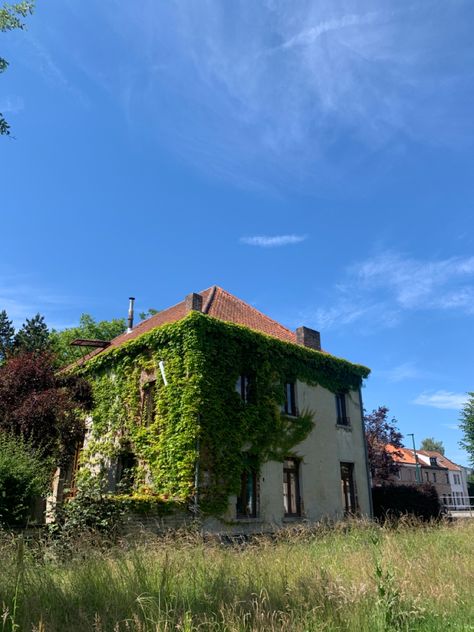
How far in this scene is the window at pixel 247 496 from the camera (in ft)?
53.6

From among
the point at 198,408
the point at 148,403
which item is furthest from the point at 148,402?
the point at 198,408

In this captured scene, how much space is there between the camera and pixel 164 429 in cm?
1634

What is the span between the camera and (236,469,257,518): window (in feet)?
53.6

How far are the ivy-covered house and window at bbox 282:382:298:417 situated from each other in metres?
0.04

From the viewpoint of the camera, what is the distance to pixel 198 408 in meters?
15.6

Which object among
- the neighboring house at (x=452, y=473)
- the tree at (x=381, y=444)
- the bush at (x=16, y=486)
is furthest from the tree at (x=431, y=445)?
the bush at (x=16, y=486)

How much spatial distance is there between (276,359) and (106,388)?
732cm

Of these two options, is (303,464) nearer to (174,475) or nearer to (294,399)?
(294,399)

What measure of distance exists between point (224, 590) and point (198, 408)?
10743mm

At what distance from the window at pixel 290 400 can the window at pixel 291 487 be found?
186cm

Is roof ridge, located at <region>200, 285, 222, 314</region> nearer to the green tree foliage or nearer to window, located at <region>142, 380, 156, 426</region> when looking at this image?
window, located at <region>142, 380, 156, 426</region>

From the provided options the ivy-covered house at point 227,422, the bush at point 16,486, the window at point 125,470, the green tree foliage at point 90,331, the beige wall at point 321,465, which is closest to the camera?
the bush at point 16,486

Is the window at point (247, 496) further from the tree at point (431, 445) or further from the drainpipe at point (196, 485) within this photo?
the tree at point (431, 445)

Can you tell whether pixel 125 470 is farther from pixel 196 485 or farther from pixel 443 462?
pixel 443 462
